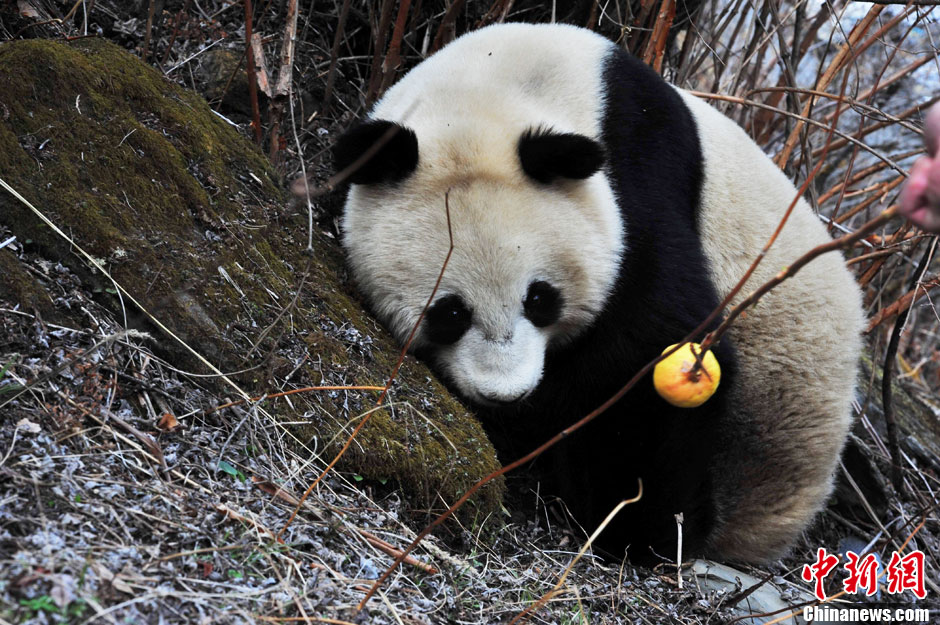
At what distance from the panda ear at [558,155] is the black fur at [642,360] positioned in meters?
0.34

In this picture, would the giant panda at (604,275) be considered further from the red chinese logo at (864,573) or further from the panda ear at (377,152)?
the red chinese logo at (864,573)

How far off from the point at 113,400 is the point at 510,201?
1.43 metres

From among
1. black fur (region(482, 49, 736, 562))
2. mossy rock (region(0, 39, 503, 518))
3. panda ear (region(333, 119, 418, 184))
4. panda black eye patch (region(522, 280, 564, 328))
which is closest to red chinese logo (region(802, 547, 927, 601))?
black fur (region(482, 49, 736, 562))

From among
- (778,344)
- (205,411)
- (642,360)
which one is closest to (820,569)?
(778,344)

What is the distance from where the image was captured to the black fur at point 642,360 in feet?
9.94

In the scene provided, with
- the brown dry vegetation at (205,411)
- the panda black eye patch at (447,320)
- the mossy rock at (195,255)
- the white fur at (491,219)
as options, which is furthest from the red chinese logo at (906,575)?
the panda black eye patch at (447,320)

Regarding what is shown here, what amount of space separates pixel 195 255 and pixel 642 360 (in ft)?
5.42

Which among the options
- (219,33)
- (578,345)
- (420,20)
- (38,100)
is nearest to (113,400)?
(38,100)

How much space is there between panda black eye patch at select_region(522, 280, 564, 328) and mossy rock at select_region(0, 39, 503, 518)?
434 mm

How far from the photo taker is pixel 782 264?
3600 millimetres

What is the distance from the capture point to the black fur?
303cm

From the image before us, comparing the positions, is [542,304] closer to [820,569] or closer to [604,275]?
[604,275]

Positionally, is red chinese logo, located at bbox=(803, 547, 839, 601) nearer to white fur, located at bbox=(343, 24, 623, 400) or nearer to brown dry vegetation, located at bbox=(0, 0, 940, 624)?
brown dry vegetation, located at bbox=(0, 0, 940, 624)

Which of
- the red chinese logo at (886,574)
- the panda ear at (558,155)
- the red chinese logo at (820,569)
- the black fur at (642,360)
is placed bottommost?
the red chinese logo at (820,569)
